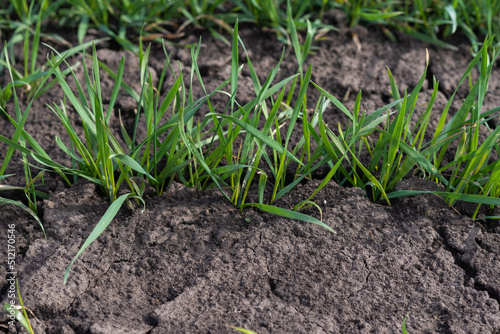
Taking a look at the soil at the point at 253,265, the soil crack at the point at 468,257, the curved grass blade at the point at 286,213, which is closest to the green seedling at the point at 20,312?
the soil at the point at 253,265

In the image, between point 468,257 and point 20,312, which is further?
point 468,257

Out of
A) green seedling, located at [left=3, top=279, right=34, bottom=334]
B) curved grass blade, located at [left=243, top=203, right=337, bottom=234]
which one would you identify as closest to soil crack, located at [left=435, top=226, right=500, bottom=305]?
curved grass blade, located at [left=243, top=203, right=337, bottom=234]

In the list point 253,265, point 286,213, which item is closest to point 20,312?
point 253,265

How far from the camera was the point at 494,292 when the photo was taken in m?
1.28

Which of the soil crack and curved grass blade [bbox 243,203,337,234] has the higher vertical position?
curved grass blade [bbox 243,203,337,234]

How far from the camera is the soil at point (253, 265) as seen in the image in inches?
47.4

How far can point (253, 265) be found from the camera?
1.32m

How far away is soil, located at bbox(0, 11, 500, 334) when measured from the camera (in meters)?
1.20

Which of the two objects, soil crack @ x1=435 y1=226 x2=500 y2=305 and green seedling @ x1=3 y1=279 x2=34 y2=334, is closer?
green seedling @ x1=3 y1=279 x2=34 y2=334

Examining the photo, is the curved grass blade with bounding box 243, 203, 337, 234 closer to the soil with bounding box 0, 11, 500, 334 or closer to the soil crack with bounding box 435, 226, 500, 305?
the soil with bounding box 0, 11, 500, 334

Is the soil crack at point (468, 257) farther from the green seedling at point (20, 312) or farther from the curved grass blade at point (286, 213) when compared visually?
the green seedling at point (20, 312)

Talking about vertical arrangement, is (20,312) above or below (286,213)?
below

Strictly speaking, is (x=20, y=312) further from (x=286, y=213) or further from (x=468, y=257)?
(x=468, y=257)

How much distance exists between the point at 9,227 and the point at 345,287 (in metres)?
0.93
